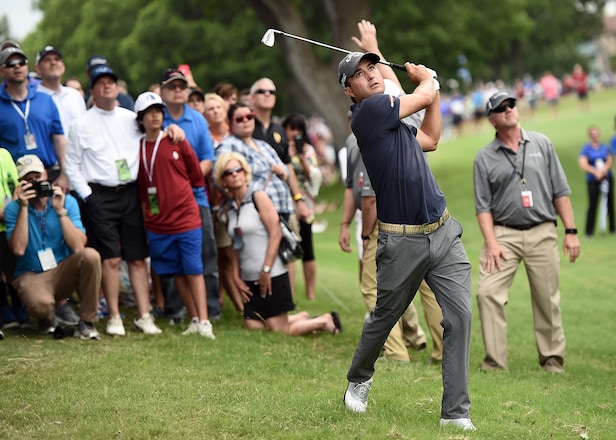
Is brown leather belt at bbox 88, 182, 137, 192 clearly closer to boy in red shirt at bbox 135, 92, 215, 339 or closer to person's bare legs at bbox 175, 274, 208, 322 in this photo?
boy in red shirt at bbox 135, 92, 215, 339

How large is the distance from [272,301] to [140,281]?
1343 millimetres

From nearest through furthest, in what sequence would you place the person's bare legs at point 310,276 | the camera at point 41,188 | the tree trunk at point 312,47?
the camera at point 41,188, the person's bare legs at point 310,276, the tree trunk at point 312,47

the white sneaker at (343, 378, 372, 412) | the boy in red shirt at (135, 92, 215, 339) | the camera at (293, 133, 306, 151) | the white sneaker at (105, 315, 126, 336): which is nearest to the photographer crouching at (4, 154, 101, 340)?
the white sneaker at (105, 315, 126, 336)

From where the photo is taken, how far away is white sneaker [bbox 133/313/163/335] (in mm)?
9523

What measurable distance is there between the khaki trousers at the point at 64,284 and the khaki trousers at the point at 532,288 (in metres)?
3.63

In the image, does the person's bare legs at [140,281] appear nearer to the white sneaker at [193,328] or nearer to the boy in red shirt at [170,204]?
the boy in red shirt at [170,204]

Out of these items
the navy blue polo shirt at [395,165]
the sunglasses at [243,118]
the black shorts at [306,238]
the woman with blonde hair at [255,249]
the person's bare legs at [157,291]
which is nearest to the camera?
the navy blue polo shirt at [395,165]

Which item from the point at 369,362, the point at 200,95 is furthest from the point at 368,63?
the point at 200,95

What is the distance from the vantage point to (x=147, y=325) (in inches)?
377

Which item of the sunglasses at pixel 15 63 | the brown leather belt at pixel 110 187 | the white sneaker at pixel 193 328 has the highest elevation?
the sunglasses at pixel 15 63

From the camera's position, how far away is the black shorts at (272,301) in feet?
32.4

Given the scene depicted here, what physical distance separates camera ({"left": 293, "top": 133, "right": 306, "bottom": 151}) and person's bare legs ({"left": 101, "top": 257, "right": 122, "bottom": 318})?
13.2ft

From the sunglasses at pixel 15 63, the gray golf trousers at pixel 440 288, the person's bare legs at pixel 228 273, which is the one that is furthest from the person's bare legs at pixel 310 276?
the gray golf trousers at pixel 440 288

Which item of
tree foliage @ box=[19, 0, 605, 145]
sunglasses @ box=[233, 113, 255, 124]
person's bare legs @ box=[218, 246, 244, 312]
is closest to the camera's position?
sunglasses @ box=[233, 113, 255, 124]
